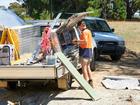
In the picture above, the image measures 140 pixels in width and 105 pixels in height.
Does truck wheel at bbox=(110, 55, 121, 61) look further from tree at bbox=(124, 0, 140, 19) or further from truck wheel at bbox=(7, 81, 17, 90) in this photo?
tree at bbox=(124, 0, 140, 19)

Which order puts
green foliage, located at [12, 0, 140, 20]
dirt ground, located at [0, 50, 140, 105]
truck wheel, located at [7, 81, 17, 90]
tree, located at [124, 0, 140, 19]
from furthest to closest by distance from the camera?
tree, located at [124, 0, 140, 19], green foliage, located at [12, 0, 140, 20], truck wheel, located at [7, 81, 17, 90], dirt ground, located at [0, 50, 140, 105]

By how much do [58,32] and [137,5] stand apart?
53.4 meters

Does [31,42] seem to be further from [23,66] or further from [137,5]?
[137,5]

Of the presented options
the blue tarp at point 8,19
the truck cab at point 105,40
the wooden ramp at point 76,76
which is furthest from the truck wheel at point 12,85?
the truck cab at point 105,40

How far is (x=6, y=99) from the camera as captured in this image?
1208cm

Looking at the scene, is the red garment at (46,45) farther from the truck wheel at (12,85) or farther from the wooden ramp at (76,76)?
the truck wheel at (12,85)

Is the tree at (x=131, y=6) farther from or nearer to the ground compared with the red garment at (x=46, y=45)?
nearer to the ground

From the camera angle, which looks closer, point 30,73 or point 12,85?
point 30,73

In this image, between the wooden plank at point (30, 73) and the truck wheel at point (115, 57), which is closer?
the wooden plank at point (30, 73)

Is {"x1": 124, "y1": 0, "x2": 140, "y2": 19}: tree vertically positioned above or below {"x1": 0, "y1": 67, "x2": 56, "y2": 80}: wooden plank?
below

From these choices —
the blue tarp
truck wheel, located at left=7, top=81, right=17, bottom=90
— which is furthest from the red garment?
truck wheel, located at left=7, top=81, right=17, bottom=90

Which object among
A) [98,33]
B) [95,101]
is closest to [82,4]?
[98,33]

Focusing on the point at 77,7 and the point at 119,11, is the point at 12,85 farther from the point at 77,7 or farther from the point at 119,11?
the point at 119,11

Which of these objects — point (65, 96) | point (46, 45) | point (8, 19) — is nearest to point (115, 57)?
point (8, 19)
